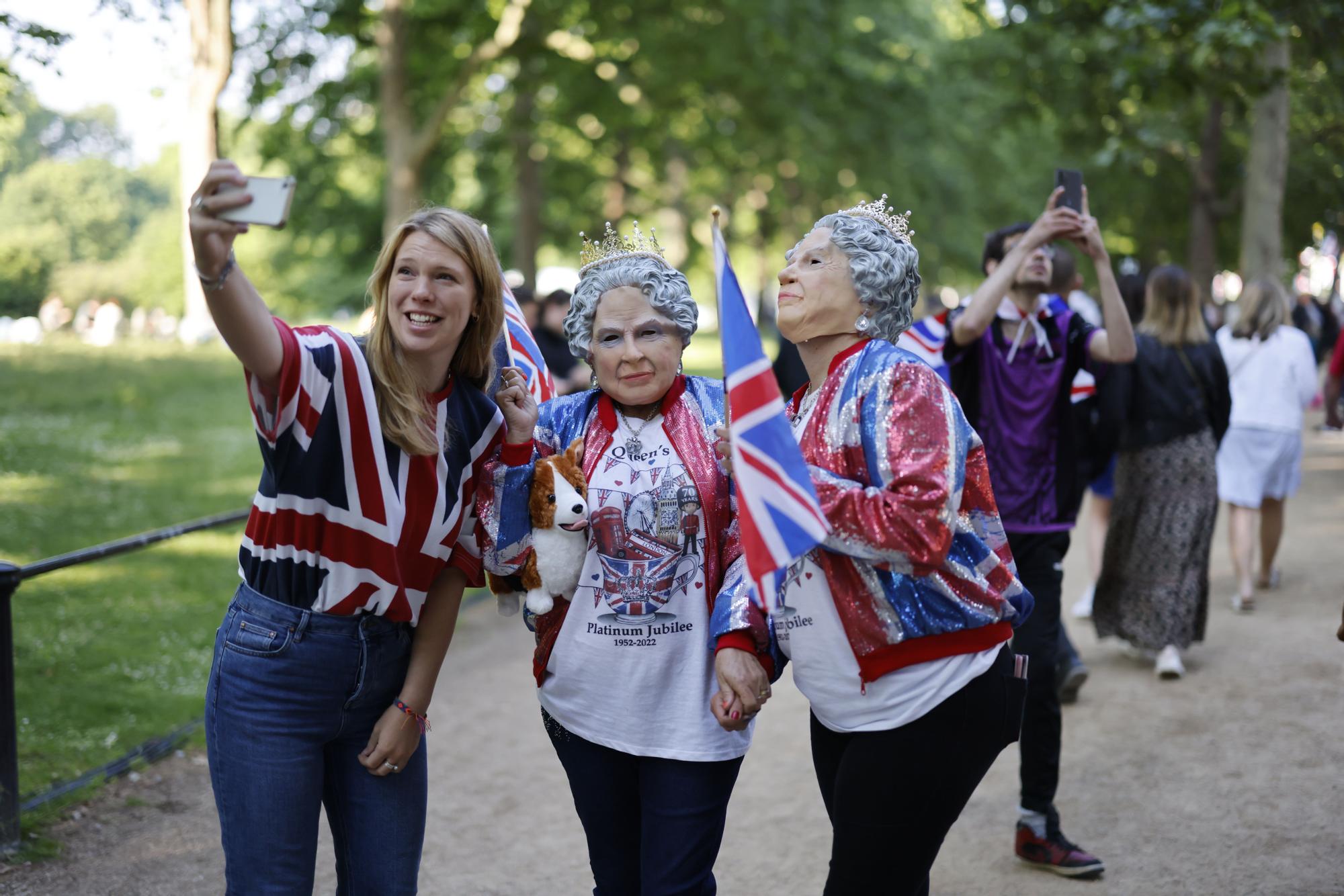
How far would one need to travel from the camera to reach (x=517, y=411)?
2.94 metres

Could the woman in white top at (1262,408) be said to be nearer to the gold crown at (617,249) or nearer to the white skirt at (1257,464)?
the white skirt at (1257,464)

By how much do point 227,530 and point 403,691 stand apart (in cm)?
890

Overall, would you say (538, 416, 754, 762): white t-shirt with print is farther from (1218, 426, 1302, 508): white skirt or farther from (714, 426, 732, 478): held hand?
(1218, 426, 1302, 508): white skirt

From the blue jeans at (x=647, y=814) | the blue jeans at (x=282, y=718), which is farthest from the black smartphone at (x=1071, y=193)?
the blue jeans at (x=282, y=718)

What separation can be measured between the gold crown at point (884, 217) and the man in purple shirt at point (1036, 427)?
61.8 inches

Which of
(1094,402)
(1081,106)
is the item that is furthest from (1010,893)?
(1081,106)

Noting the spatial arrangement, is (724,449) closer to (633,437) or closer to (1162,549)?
(633,437)

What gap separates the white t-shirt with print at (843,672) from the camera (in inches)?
105

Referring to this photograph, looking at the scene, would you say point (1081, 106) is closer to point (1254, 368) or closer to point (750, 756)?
point (1254, 368)

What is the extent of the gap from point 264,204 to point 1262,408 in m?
8.71

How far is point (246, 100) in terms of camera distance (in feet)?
64.8

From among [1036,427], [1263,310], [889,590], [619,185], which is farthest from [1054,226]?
[619,185]

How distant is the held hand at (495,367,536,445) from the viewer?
294 centimetres

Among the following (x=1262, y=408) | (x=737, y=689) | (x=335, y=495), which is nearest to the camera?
(x=335, y=495)
